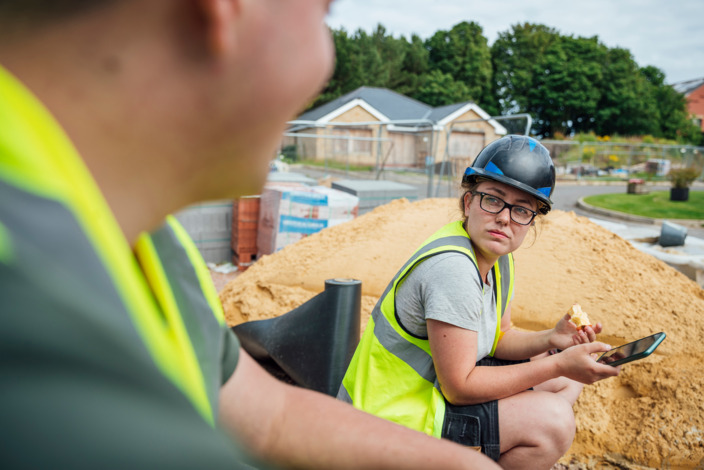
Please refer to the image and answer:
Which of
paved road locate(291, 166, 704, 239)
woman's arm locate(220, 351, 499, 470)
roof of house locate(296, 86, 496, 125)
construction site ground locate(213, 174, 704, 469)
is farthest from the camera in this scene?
roof of house locate(296, 86, 496, 125)

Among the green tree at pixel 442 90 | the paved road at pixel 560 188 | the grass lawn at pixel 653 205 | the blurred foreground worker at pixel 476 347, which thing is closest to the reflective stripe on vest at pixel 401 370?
the blurred foreground worker at pixel 476 347

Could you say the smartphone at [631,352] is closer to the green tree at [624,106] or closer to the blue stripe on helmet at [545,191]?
the blue stripe on helmet at [545,191]

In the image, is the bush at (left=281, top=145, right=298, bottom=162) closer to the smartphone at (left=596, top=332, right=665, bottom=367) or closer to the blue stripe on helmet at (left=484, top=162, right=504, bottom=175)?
the blue stripe on helmet at (left=484, top=162, right=504, bottom=175)

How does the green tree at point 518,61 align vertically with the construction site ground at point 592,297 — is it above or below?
above

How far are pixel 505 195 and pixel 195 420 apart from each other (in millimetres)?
2018

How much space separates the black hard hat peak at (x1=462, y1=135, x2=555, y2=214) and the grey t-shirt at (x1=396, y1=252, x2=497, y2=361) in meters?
0.46

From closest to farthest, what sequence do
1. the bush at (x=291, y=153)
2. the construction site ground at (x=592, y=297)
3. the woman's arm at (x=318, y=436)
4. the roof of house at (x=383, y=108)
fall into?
1. the woman's arm at (x=318, y=436)
2. the construction site ground at (x=592, y=297)
3. the bush at (x=291, y=153)
4. the roof of house at (x=383, y=108)

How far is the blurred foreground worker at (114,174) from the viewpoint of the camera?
35 centimetres

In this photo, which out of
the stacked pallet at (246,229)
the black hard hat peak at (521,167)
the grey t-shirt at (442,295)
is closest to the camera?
the grey t-shirt at (442,295)

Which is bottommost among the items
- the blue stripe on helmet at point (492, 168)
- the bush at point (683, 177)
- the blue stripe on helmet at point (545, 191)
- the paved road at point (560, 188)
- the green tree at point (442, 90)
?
the paved road at point (560, 188)

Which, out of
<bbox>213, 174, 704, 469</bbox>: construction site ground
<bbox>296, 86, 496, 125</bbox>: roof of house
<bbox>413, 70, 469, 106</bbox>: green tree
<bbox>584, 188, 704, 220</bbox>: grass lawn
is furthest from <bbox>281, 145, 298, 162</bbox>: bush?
<bbox>413, 70, 469, 106</bbox>: green tree

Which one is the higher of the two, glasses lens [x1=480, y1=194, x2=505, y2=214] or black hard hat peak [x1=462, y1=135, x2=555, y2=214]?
black hard hat peak [x1=462, y1=135, x2=555, y2=214]

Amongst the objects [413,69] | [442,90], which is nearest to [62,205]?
[442,90]

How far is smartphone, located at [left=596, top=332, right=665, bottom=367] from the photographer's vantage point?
75.3 inches
